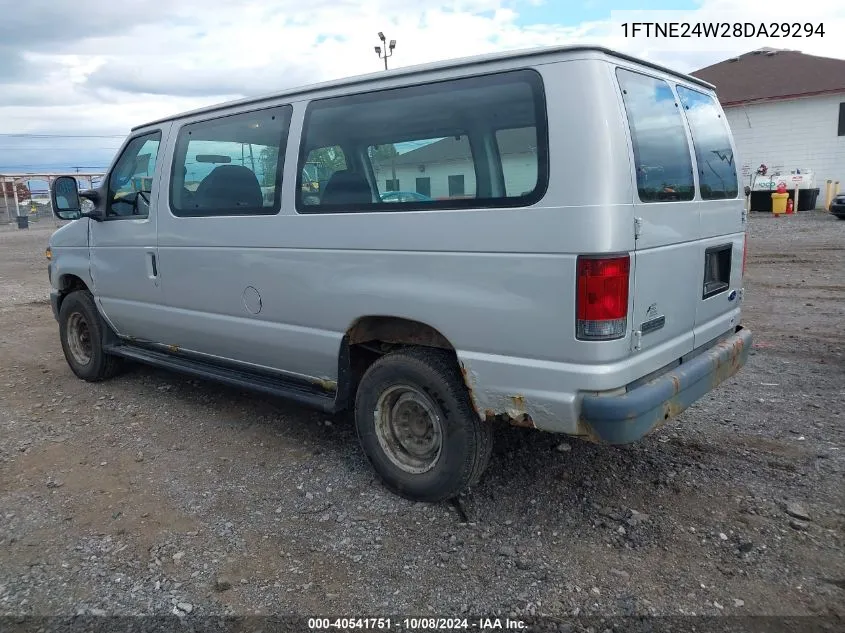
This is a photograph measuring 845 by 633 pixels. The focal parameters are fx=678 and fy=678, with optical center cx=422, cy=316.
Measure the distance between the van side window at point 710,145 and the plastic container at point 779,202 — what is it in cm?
1961

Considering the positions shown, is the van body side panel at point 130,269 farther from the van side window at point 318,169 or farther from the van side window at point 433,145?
the van side window at point 433,145

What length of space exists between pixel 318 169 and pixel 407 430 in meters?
1.56

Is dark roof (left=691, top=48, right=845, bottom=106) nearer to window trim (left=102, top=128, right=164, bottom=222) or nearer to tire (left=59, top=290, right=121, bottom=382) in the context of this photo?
window trim (left=102, top=128, right=164, bottom=222)

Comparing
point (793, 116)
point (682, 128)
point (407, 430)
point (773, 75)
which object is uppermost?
point (773, 75)

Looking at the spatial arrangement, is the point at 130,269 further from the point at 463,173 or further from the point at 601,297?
the point at 601,297

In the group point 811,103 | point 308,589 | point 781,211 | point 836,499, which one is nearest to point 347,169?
point 308,589

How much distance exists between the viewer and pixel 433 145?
3.42m

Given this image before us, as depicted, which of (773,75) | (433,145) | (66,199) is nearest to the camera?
(433,145)

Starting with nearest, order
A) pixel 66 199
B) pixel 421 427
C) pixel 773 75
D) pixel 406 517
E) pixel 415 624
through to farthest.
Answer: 1. pixel 415 624
2. pixel 406 517
3. pixel 421 427
4. pixel 66 199
5. pixel 773 75

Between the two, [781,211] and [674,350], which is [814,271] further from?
[781,211]

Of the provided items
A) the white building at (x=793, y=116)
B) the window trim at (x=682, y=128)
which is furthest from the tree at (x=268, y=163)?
the white building at (x=793, y=116)

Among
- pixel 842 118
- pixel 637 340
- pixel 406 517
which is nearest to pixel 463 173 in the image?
pixel 637 340

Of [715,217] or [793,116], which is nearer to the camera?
[715,217]

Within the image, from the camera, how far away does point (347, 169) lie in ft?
12.2
